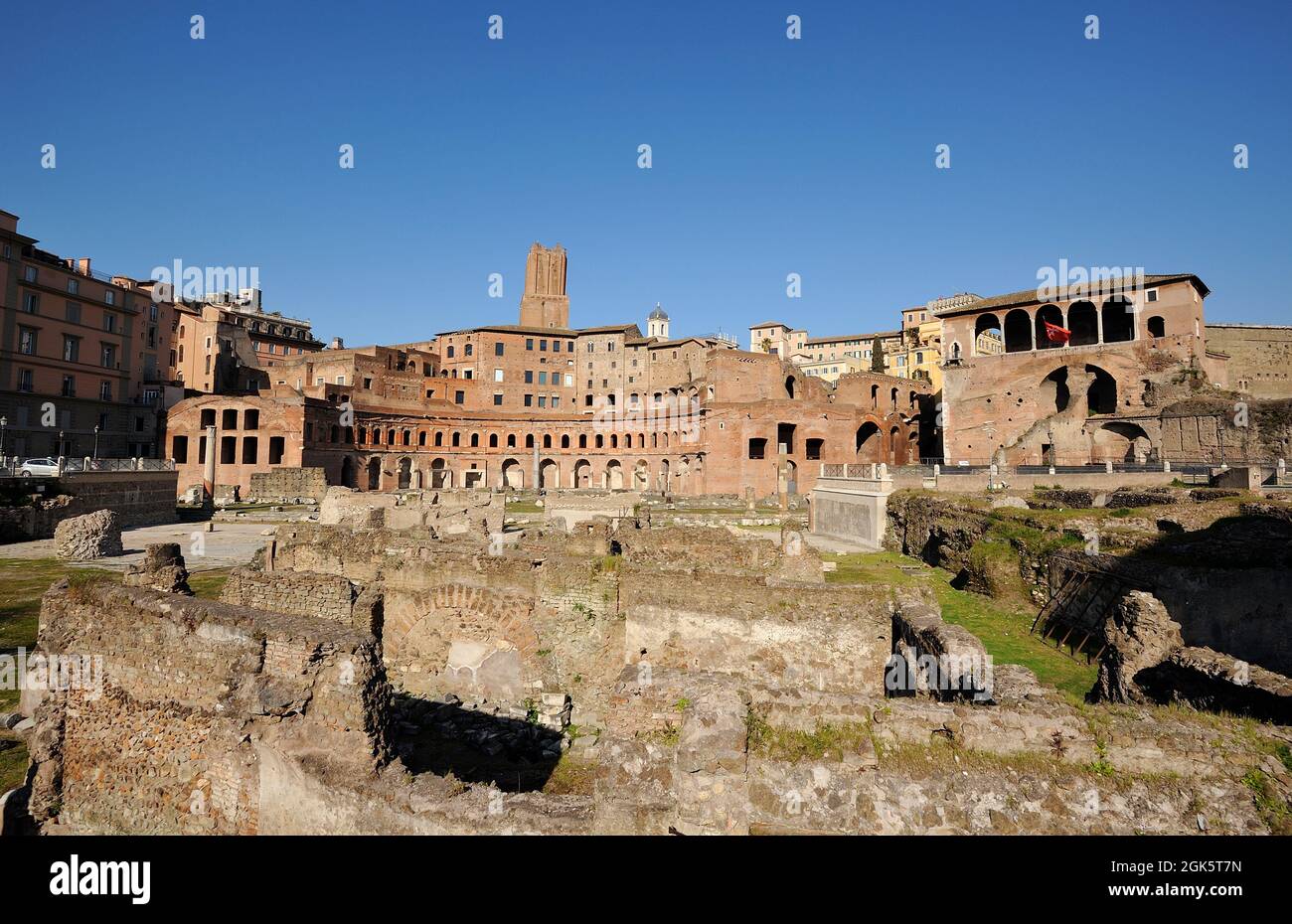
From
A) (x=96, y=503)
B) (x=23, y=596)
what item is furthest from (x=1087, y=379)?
(x=96, y=503)

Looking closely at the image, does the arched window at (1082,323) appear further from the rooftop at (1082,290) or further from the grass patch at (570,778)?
the grass patch at (570,778)

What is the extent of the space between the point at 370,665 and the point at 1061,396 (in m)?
61.7

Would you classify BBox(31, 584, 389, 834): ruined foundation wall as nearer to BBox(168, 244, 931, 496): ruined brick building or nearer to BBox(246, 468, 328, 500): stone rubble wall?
BBox(246, 468, 328, 500): stone rubble wall

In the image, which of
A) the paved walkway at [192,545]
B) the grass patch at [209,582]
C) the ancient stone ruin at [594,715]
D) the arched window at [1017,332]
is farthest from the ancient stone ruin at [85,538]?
the arched window at [1017,332]

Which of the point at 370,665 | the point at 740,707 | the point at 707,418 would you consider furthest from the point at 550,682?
the point at 707,418

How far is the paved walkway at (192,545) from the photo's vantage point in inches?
973

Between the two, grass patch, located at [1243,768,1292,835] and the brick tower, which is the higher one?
the brick tower

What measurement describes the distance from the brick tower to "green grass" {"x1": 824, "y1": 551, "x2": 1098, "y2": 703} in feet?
266

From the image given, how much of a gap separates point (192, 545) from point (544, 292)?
247 feet

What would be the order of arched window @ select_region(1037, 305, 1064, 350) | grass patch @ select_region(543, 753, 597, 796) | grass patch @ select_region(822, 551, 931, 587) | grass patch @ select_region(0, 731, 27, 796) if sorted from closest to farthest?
1. grass patch @ select_region(0, 731, 27, 796)
2. grass patch @ select_region(543, 753, 597, 796)
3. grass patch @ select_region(822, 551, 931, 587)
4. arched window @ select_region(1037, 305, 1064, 350)

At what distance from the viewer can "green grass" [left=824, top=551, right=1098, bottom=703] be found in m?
12.7

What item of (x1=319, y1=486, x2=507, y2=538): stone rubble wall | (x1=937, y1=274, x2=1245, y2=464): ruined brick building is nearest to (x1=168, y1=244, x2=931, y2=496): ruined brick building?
(x1=937, y1=274, x2=1245, y2=464): ruined brick building
